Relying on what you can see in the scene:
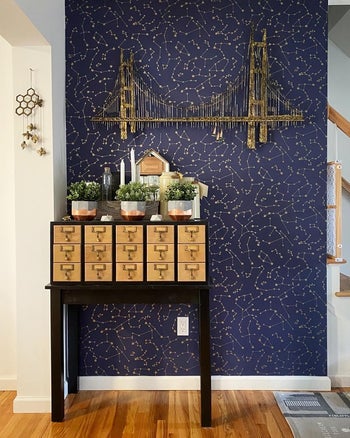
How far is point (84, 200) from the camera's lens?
2.57m

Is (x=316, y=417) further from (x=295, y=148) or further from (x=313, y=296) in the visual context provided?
(x=295, y=148)

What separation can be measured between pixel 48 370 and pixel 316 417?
4.87 feet

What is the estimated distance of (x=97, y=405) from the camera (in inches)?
108

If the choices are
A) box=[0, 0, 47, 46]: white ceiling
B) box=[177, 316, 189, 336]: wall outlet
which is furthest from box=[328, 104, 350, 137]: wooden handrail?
box=[0, 0, 47, 46]: white ceiling

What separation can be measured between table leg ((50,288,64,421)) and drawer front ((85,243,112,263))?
0.25m

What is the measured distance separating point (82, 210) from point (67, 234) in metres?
0.16

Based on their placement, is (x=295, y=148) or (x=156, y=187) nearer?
(x=156, y=187)

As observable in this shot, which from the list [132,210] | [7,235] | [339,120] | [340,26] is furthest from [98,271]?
[340,26]

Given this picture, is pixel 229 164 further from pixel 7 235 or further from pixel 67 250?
pixel 7 235

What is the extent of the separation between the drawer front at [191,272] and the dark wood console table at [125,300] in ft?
0.12

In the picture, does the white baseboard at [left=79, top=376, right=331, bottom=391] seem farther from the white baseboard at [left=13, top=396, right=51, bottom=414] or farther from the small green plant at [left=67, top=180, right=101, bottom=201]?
the small green plant at [left=67, top=180, right=101, bottom=201]

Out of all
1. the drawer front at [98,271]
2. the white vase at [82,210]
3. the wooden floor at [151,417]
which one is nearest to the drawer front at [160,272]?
the drawer front at [98,271]

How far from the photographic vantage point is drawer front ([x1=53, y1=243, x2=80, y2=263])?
246cm

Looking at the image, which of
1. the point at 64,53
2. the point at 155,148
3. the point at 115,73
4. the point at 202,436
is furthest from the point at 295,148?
the point at 202,436
